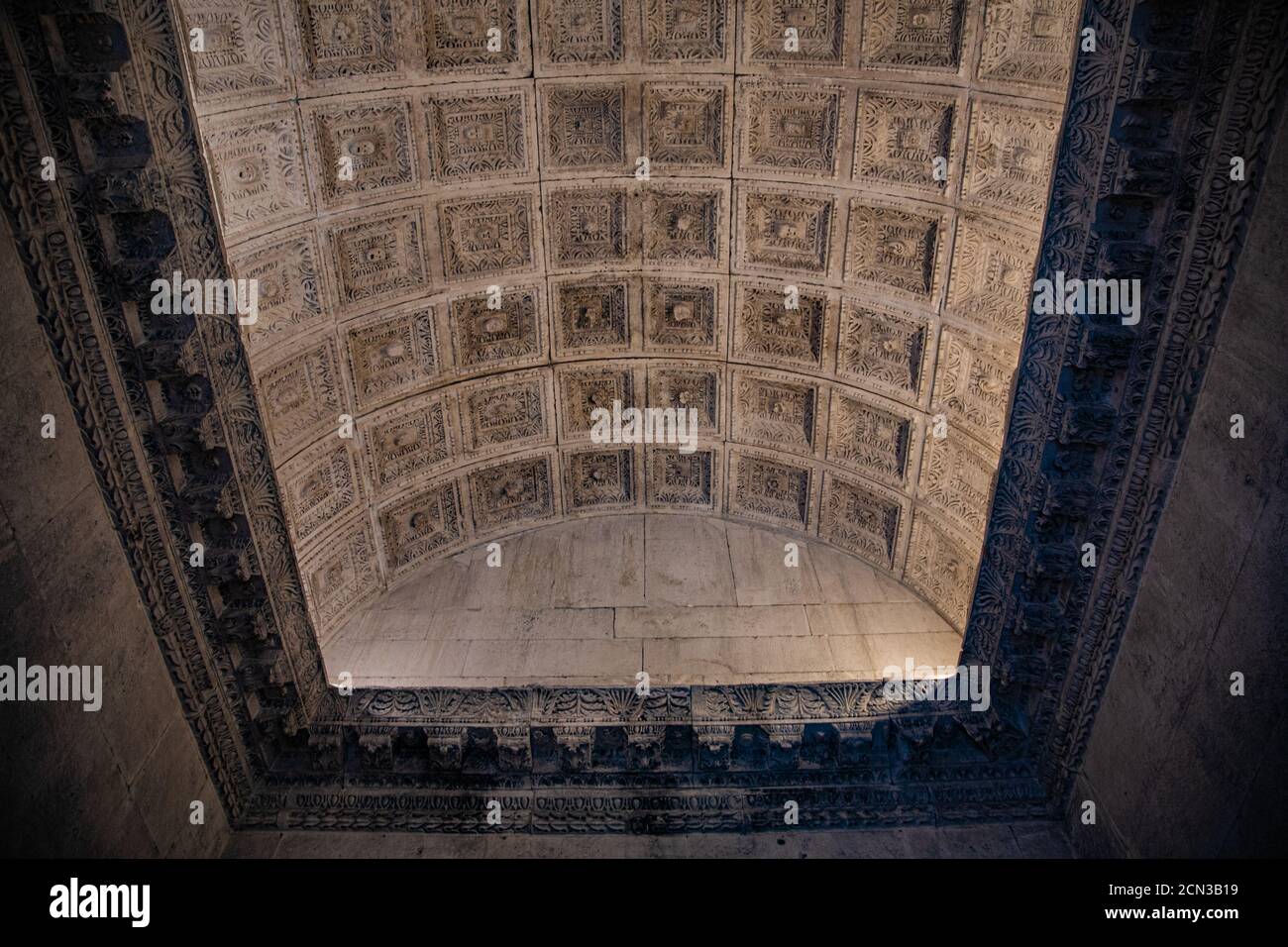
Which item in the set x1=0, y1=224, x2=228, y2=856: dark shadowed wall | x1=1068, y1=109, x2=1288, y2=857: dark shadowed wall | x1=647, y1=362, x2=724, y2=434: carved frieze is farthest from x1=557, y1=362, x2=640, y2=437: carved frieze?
x1=1068, y1=109, x2=1288, y2=857: dark shadowed wall

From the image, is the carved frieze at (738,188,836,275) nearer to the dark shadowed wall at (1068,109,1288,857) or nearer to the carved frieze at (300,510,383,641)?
the dark shadowed wall at (1068,109,1288,857)

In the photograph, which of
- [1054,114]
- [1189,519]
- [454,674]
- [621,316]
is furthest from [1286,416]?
[454,674]

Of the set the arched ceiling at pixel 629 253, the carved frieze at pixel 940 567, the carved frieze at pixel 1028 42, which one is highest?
the carved frieze at pixel 1028 42

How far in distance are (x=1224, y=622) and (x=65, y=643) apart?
775 centimetres

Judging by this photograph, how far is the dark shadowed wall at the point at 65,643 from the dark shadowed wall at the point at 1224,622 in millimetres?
7520

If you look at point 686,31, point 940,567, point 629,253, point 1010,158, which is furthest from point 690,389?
point 1010,158

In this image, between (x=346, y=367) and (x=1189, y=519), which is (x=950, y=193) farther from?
(x=346, y=367)

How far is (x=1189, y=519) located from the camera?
7.04 meters

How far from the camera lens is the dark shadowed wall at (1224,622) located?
6.12 meters

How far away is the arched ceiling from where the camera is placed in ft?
28.1

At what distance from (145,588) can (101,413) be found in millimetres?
1437

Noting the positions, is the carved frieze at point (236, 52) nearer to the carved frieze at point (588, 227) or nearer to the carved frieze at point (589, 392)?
the carved frieze at point (588, 227)

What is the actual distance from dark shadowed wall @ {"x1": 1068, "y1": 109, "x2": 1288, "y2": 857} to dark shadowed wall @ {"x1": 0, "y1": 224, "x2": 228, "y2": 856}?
752cm

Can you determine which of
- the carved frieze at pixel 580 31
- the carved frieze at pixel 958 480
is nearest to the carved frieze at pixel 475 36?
the carved frieze at pixel 580 31
